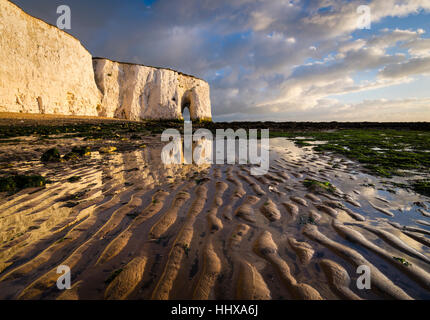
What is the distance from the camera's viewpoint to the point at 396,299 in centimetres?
155

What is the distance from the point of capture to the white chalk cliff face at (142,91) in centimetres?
3559

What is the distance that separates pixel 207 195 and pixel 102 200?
2.07 m

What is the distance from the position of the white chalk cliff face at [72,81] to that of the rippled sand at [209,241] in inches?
1131

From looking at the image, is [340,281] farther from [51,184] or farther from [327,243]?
[51,184]

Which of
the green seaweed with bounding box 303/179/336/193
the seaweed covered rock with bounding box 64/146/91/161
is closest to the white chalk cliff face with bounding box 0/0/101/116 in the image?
the seaweed covered rock with bounding box 64/146/91/161

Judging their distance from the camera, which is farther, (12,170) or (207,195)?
(12,170)

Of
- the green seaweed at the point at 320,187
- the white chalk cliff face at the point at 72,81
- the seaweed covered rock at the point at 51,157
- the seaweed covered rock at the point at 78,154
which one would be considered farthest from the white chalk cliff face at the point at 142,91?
the green seaweed at the point at 320,187

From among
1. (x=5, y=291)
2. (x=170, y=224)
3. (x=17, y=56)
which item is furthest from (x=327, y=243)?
(x=17, y=56)

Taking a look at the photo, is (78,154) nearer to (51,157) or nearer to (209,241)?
(51,157)

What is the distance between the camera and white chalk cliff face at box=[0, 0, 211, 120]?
21141 millimetres

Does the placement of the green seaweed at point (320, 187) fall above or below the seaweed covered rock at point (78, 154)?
below

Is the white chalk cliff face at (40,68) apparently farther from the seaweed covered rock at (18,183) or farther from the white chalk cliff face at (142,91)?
the seaweed covered rock at (18,183)
